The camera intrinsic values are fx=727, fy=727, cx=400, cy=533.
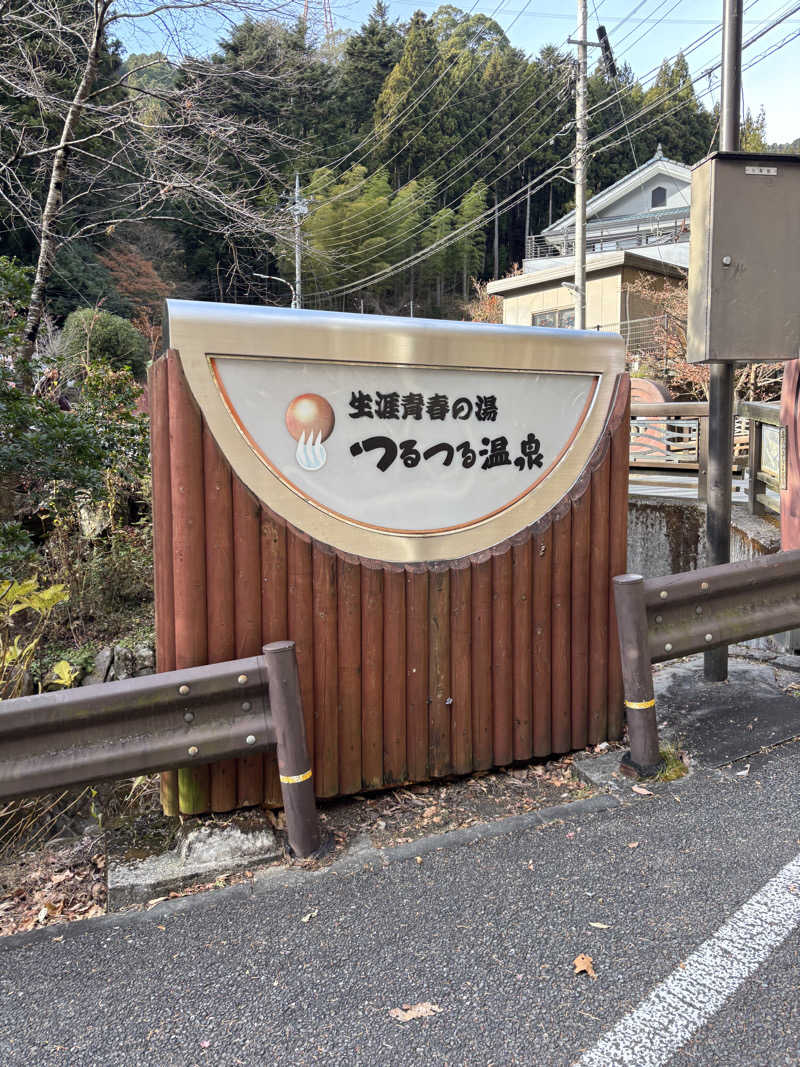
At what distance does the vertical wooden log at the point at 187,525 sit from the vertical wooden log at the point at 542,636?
1577mm

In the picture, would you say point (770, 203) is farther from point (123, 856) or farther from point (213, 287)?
point (213, 287)

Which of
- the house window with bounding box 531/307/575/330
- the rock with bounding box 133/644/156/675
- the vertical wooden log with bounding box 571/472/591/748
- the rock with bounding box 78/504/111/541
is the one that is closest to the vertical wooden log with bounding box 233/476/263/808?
the vertical wooden log with bounding box 571/472/591/748

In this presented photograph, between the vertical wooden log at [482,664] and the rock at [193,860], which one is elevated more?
the vertical wooden log at [482,664]

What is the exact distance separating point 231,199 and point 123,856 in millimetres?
6327

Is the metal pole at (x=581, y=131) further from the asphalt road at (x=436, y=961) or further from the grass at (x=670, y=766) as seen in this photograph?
the asphalt road at (x=436, y=961)

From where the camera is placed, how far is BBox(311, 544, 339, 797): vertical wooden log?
3.13m

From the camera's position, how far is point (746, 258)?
414 cm

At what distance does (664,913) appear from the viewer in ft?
7.60

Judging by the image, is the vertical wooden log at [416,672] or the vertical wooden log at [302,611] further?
the vertical wooden log at [416,672]

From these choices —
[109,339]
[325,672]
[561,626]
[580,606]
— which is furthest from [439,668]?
[109,339]

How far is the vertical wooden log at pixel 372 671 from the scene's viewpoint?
10.6 feet

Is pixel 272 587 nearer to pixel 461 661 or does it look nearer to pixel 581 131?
pixel 461 661

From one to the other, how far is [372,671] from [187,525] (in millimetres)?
1031

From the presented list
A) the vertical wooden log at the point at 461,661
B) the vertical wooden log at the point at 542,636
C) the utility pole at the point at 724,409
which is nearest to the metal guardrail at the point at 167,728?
the vertical wooden log at the point at 461,661
